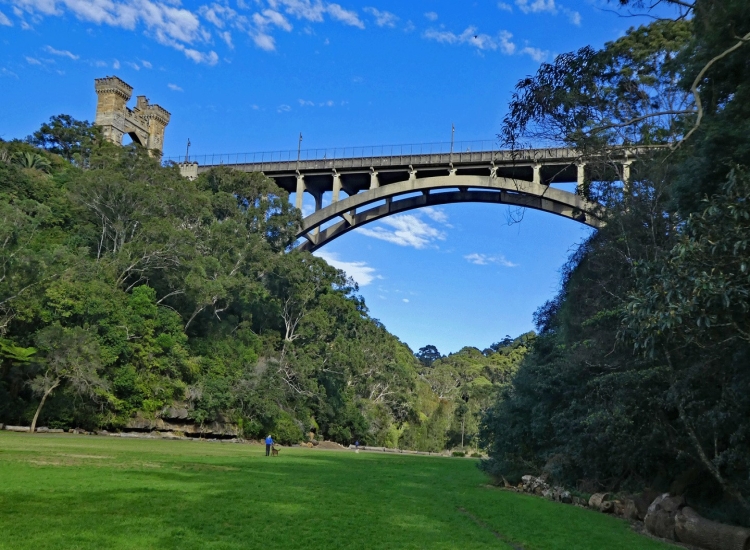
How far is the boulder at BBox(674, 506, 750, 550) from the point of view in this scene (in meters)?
10.1

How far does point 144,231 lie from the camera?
38.6 meters

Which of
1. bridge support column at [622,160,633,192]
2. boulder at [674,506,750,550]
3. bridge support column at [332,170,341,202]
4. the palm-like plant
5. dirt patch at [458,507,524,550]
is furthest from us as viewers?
the palm-like plant

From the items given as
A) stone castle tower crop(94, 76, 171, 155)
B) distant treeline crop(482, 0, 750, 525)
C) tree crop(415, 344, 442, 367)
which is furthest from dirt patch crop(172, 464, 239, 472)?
tree crop(415, 344, 442, 367)

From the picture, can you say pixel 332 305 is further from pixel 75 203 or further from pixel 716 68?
pixel 716 68

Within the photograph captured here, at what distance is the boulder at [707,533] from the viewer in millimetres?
10062

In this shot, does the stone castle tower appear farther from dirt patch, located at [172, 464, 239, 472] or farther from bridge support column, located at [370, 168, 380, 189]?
dirt patch, located at [172, 464, 239, 472]

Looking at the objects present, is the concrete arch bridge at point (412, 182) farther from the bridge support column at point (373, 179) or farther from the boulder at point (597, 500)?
the boulder at point (597, 500)

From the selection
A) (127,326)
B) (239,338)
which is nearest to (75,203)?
(127,326)

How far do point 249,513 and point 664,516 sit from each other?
294 inches

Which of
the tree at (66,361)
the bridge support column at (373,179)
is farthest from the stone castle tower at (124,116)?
the tree at (66,361)

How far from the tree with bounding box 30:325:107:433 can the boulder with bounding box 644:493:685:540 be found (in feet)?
85.5

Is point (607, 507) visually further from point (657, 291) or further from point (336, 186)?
point (336, 186)

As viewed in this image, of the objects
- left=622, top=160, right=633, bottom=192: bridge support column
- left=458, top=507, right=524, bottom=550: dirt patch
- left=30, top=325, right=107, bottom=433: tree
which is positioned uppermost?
left=622, top=160, right=633, bottom=192: bridge support column

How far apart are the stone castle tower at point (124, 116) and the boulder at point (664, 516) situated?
52.2m
